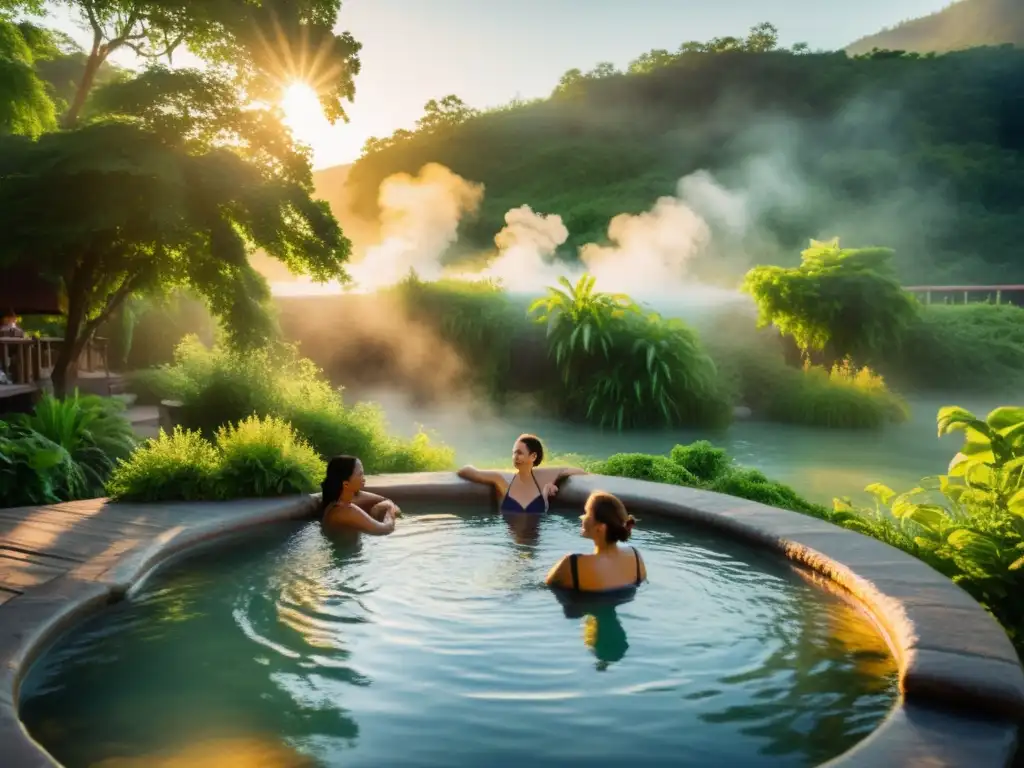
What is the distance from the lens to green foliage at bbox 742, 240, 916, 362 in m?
19.4

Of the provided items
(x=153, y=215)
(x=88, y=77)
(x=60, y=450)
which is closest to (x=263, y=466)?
(x=60, y=450)

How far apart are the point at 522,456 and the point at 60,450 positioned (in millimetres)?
4190

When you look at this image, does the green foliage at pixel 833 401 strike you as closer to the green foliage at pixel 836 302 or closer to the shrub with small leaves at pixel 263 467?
the green foliage at pixel 836 302

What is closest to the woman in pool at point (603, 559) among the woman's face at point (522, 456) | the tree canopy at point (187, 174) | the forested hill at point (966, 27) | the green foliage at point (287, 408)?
the woman's face at point (522, 456)

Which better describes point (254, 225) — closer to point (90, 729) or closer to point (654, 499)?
point (654, 499)

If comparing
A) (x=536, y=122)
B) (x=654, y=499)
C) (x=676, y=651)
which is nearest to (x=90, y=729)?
(x=676, y=651)

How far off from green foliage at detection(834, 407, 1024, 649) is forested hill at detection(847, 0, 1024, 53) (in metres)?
84.8

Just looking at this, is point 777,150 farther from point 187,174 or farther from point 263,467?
point 263,467

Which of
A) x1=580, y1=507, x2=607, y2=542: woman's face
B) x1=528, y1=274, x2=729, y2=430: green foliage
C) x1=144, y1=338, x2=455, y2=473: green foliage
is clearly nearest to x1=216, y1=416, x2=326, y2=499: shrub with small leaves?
x1=144, y1=338, x2=455, y2=473: green foliage

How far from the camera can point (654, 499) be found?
25.7 ft

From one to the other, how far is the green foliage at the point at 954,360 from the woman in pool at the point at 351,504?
17.0 meters

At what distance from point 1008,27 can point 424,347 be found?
86.5 m

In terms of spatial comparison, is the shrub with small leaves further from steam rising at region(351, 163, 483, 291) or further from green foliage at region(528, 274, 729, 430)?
steam rising at region(351, 163, 483, 291)

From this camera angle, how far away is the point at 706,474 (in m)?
10.7
